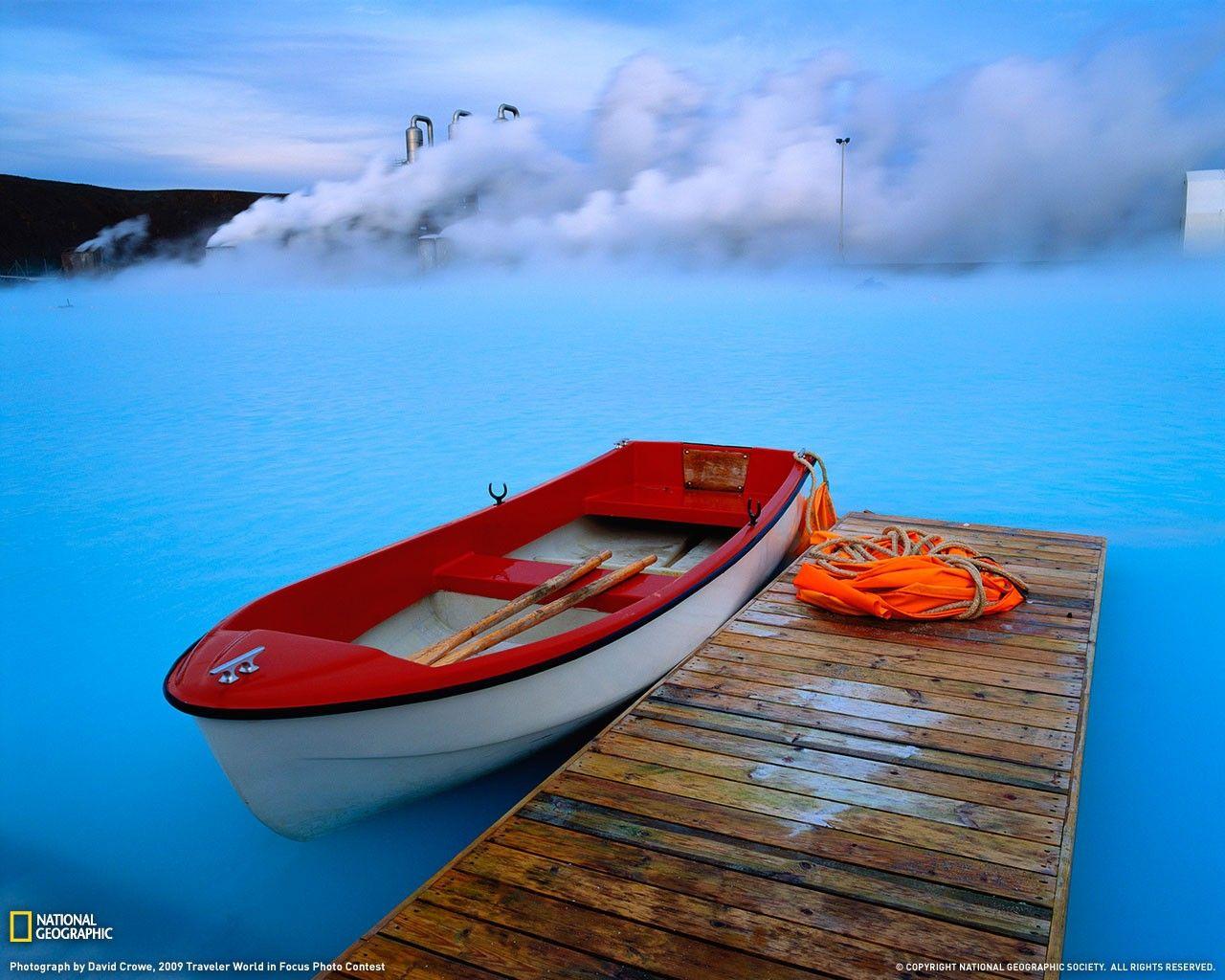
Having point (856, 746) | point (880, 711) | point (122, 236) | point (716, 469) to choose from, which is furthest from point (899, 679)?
point (122, 236)

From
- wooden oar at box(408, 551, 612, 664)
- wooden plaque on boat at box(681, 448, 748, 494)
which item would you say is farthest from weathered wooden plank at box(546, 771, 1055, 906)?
wooden plaque on boat at box(681, 448, 748, 494)

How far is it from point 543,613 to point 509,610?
150mm

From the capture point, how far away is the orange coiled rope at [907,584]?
3.90 metres

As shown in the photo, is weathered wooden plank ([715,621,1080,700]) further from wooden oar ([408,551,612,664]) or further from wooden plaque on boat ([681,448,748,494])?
wooden plaque on boat ([681,448,748,494])

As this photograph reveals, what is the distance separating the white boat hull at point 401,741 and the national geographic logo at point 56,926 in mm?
709

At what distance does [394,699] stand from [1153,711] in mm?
3397

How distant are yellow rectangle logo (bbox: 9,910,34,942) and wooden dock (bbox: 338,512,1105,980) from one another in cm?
154

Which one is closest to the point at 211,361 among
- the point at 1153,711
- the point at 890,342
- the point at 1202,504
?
the point at 890,342

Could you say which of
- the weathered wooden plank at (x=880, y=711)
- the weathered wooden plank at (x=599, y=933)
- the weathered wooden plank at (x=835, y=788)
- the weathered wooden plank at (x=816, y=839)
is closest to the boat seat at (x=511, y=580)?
the weathered wooden plank at (x=880, y=711)

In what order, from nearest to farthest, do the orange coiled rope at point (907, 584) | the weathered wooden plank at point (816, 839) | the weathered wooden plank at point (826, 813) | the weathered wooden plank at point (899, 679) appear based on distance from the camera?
→ the weathered wooden plank at point (816, 839) < the weathered wooden plank at point (826, 813) < the weathered wooden plank at point (899, 679) < the orange coiled rope at point (907, 584)

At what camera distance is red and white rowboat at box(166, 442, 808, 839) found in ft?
8.74

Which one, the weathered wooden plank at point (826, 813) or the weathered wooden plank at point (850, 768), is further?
the weathered wooden plank at point (850, 768)

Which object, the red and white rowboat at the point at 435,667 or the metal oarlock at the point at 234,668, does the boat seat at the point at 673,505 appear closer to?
the red and white rowboat at the point at 435,667

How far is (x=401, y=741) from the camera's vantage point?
2.79 m
